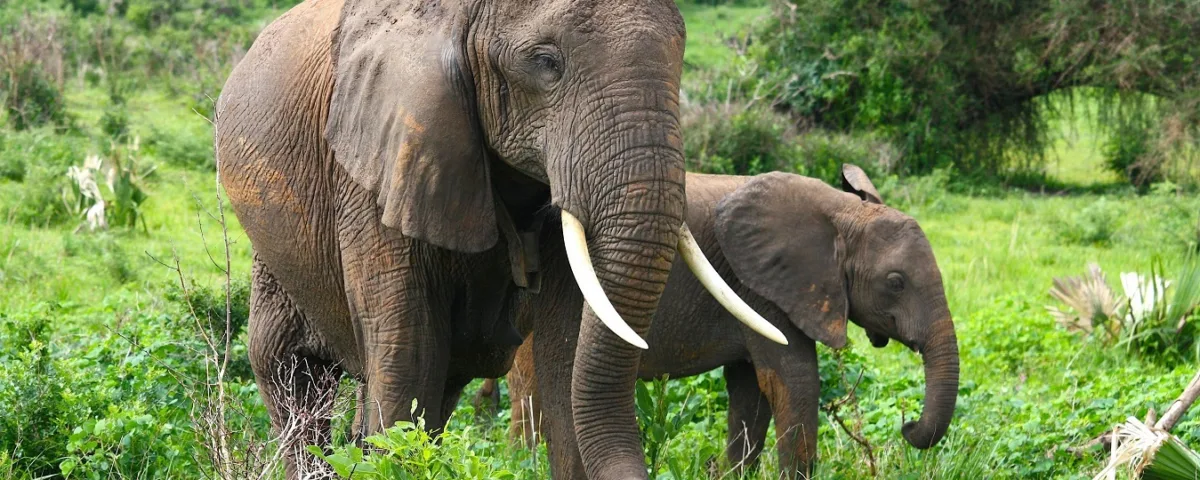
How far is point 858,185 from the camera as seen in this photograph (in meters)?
6.61

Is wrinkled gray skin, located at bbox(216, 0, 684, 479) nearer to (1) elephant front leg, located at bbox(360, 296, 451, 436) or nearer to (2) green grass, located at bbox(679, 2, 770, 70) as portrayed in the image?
(1) elephant front leg, located at bbox(360, 296, 451, 436)

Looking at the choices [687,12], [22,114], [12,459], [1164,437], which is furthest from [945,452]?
[687,12]

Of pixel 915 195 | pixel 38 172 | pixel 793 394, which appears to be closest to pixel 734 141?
pixel 915 195

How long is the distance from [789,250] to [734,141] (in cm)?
749

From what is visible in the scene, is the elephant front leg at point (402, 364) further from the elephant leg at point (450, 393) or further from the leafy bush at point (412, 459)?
the elephant leg at point (450, 393)

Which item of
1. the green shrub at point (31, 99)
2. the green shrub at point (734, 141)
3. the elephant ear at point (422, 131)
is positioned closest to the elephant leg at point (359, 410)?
the elephant ear at point (422, 131)

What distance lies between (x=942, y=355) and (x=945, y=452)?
39 cm

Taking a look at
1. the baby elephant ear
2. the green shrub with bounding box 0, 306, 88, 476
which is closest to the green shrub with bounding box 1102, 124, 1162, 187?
the baby elephant ear

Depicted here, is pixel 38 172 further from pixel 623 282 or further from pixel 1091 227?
pixel 623 282

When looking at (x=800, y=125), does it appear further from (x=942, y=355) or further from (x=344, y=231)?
(x=344, y=231)

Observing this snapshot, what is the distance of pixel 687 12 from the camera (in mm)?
25484

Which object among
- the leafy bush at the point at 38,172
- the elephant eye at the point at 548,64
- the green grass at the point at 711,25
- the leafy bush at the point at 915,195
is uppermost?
the elephant eye at the point at 548,64

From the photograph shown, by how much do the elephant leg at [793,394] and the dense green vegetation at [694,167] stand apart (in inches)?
5.2

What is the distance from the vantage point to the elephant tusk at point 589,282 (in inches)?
140
